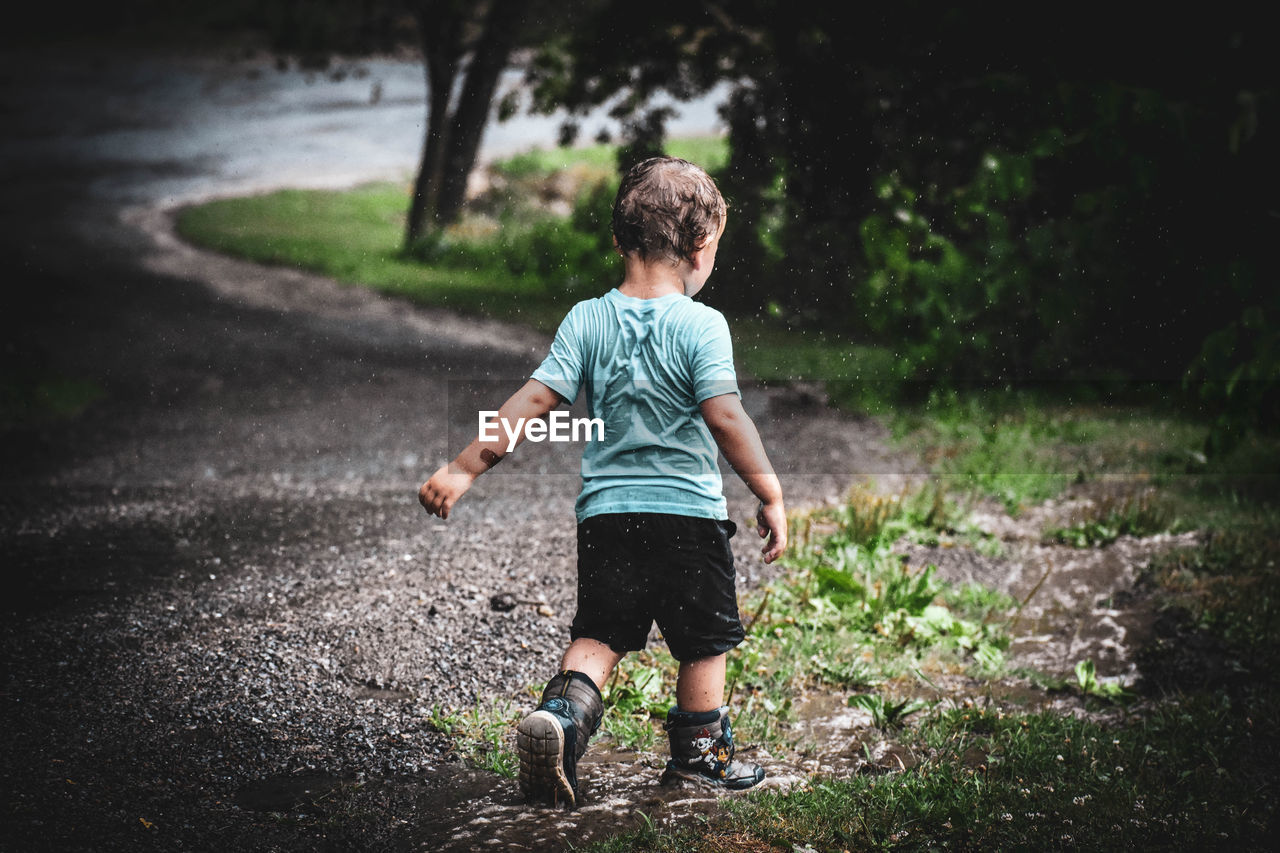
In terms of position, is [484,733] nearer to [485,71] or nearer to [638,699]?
[638,699]

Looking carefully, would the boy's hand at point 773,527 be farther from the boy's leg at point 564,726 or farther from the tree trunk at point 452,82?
the tree trunk at point 452,82

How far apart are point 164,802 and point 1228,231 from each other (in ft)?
17.7

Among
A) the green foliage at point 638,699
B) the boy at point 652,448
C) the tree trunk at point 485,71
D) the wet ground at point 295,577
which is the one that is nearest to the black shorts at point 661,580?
the boy at point 652,448

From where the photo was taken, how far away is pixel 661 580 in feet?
8.49

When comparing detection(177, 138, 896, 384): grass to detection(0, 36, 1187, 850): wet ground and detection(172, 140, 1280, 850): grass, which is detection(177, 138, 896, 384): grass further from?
detection(172, 140, 1280, 850): grass

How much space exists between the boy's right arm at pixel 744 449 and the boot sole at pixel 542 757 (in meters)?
0.62

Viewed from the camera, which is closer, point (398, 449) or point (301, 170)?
point (398, 449)

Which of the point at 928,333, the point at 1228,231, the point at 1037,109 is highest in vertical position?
the point at 1037,109

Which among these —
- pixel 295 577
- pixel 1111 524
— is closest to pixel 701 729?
pixel 295 577

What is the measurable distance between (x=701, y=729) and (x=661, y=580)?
1.38ft

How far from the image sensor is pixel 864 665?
12.0ft

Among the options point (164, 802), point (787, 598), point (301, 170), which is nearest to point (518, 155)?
point (301, 170)

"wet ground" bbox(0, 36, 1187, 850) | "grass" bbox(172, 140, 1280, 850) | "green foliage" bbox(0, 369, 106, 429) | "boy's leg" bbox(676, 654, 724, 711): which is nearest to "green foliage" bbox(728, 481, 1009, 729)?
"grass" bbox(172, 140, 1280, 850)

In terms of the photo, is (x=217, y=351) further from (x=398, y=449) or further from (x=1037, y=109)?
(x=1037, y=109)
